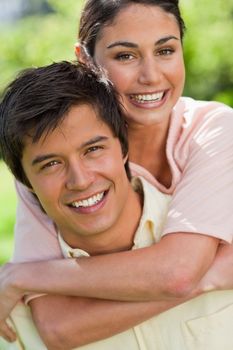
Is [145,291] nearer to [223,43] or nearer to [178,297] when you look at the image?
[178,297]

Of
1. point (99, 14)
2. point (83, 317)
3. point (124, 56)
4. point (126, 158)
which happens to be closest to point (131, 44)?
point (124, 56)

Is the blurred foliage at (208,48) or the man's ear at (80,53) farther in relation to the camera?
the blurred foliage at (208,48)

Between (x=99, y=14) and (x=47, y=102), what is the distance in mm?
574

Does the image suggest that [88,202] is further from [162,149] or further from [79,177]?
[162,149]

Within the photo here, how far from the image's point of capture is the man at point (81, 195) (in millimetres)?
3359

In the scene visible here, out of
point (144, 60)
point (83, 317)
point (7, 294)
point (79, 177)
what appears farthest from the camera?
point (144, 60)

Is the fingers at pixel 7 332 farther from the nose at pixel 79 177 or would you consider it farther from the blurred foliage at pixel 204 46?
the blurred foliage at pixel 204 46

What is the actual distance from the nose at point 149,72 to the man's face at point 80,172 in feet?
1.05

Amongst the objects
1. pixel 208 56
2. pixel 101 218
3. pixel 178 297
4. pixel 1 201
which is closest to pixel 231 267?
pixel 178 297

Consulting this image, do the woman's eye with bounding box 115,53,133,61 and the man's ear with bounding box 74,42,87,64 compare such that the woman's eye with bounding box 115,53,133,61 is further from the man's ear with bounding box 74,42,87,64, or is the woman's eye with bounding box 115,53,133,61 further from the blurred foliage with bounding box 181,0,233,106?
the blurred foliage with bounding box 181,0,233,106

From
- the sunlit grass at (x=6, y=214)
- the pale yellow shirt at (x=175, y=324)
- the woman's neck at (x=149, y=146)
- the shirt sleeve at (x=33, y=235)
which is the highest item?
the woman's neck at (x=149, y=146)

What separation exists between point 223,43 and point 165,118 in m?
5.74

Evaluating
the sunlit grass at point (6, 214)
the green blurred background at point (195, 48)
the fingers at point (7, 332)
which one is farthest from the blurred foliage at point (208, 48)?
the fingers at point (7, 332)

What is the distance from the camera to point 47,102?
337cm
